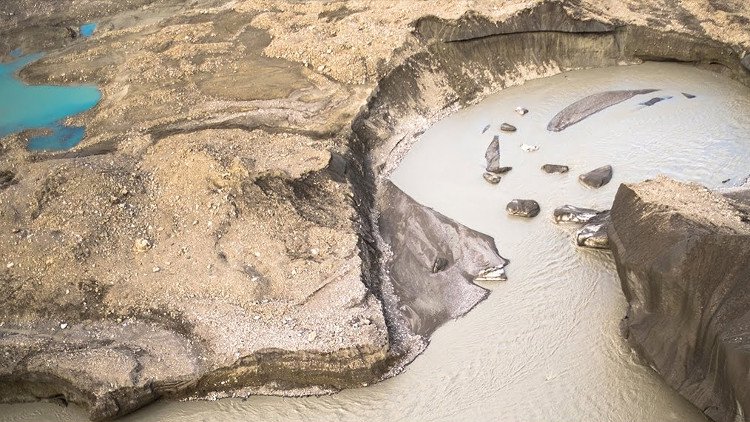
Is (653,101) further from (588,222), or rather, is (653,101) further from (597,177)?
(588,222)

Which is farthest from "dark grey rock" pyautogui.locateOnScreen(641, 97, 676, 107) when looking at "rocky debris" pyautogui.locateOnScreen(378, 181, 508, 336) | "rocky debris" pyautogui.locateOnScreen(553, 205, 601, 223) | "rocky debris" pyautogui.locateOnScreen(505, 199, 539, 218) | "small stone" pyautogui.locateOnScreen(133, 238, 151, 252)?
"small stone" pyautogui.locateOnScreen(133, 238, 151, 252)

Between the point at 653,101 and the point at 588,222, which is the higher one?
the point at 653,101

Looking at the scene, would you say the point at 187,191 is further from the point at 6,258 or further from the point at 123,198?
the point at 6,258

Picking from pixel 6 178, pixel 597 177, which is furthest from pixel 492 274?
pixel 6 178

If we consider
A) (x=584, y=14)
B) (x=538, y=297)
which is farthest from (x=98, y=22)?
(x=538, y=297)

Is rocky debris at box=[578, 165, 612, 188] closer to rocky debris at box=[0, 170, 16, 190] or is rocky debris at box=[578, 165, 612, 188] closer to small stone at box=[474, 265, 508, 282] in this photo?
small stone at box=[474, 265, 508, 282]

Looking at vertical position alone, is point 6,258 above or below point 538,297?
above
